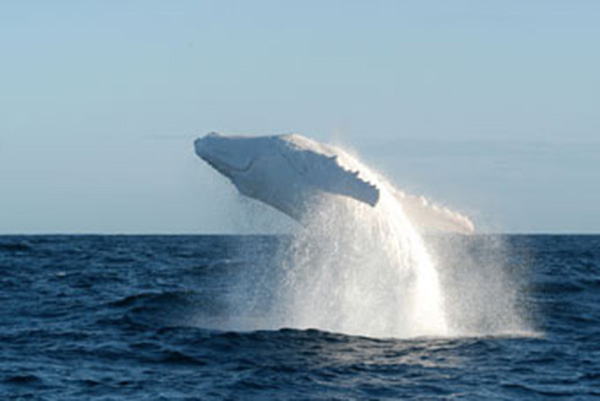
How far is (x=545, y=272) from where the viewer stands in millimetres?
31828

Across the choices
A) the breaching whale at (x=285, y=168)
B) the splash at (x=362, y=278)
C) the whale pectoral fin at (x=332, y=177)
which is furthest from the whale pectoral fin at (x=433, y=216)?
the whale pectoral fin at (x=332, y=177)

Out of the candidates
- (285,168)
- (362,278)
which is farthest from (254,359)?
(362,278)

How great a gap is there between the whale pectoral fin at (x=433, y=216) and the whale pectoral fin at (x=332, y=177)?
2.46m

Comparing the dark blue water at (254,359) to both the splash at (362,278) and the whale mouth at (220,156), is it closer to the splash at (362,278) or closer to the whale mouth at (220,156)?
the splash at (362,278)

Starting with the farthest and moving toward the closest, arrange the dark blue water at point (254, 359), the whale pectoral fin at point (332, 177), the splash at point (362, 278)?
the splash at point (362, 278), the whale pectoral fin at point (332, 177), the dark blue water at point (254, 359)

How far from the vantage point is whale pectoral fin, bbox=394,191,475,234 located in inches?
523

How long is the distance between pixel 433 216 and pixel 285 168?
3068mm

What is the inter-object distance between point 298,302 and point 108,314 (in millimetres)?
4073

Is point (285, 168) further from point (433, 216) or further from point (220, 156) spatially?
point (433, 216)

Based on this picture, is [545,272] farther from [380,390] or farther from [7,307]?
[380,390]

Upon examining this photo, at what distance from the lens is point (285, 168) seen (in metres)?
11.4

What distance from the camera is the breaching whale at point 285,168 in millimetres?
10805

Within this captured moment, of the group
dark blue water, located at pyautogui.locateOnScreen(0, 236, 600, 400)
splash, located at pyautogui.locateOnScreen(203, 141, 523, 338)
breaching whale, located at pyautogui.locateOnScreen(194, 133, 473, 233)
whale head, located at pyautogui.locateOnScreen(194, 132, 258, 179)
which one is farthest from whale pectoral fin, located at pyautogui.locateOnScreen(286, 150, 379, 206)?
dark blue water, located at pyautogui.locateOnScreen(0, 236, 600, 400)

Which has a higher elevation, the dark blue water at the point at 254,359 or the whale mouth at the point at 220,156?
the whale mouth at the point at 220,156
